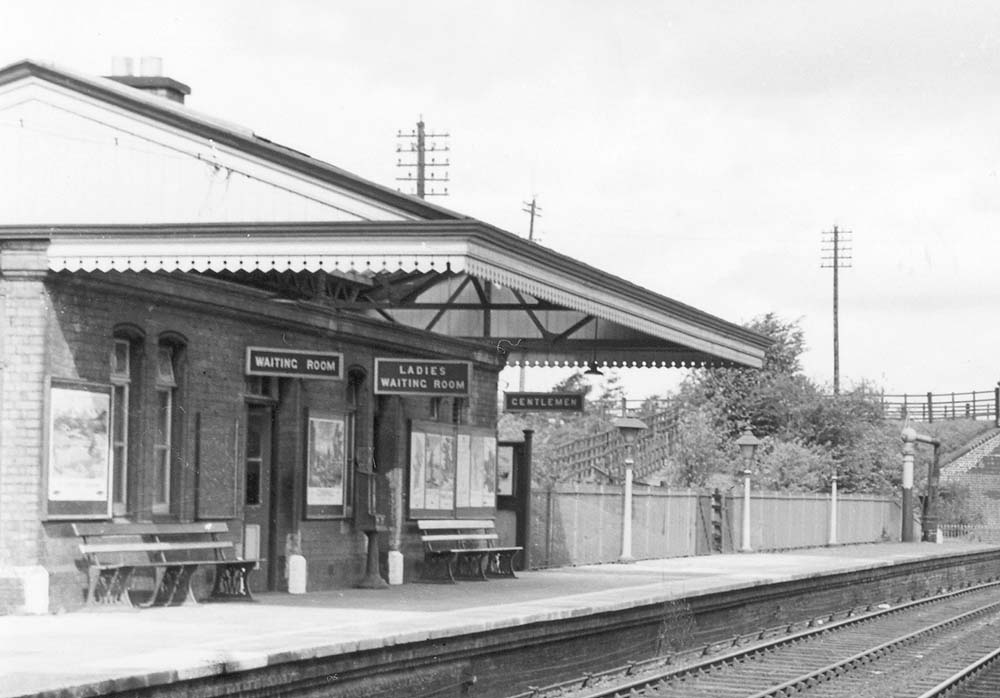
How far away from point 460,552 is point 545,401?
8.60 feet

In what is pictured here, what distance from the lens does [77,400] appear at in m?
14.5

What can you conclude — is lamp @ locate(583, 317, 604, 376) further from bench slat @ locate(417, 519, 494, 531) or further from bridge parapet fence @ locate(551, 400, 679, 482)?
bridge parapet fence @ locate(551, 400, 679, 482)

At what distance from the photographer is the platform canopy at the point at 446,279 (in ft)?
45.6

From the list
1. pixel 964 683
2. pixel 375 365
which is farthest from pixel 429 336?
pixel 964 683

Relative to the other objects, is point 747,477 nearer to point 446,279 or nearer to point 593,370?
point 593,370

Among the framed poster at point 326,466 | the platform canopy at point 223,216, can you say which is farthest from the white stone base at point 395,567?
the platform canopy at point 223,216

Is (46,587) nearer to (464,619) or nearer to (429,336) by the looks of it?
(464,619)

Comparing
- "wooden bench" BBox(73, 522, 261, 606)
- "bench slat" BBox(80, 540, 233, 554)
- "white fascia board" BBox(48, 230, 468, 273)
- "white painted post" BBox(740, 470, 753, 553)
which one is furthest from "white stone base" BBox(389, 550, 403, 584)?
"white painted post" BBox(740, 470, 753, 553)

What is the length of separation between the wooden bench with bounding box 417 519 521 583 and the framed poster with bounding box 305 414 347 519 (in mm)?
1848

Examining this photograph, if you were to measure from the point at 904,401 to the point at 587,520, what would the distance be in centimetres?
4919

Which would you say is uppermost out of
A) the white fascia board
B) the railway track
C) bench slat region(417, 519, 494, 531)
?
the white fascia board

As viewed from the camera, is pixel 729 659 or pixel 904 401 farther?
pixel 904 401

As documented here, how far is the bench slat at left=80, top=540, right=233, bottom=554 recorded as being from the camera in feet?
47.2

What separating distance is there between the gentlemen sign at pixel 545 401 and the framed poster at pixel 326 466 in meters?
3.69
